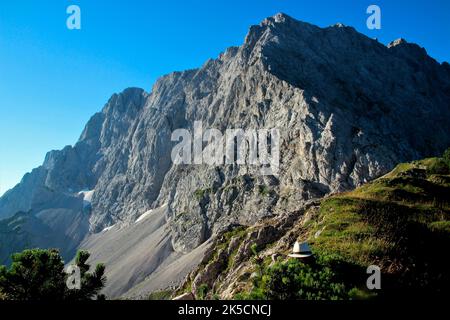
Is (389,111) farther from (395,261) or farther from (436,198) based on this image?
(395,261)

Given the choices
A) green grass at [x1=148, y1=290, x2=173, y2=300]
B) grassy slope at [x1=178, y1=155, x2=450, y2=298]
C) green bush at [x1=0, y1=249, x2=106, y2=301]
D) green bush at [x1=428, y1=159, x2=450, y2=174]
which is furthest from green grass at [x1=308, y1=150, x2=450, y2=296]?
green grass at [x1=148, y1=290, x2=173, y2=300]

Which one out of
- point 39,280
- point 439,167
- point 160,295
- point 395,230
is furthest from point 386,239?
point 160,295

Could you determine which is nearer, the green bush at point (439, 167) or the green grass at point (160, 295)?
the green bush at point (439, 167)

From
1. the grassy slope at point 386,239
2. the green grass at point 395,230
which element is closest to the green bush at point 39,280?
the grassy slope at point 386,239

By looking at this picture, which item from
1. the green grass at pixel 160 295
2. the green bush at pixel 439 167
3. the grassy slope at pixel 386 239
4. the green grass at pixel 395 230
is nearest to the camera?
the grassy slope at pixel 386 239

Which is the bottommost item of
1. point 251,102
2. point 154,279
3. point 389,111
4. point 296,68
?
Result: point 154,279

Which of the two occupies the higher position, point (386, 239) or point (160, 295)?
point (386, 239)

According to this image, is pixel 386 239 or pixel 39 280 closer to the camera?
pixel 386 239

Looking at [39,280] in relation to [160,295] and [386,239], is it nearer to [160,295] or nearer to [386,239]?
[386,239]

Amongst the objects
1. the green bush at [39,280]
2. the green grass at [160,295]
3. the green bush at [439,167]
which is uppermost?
the green bush at [439,167]

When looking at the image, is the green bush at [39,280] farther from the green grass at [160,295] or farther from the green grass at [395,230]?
the green grass at [160,295]
